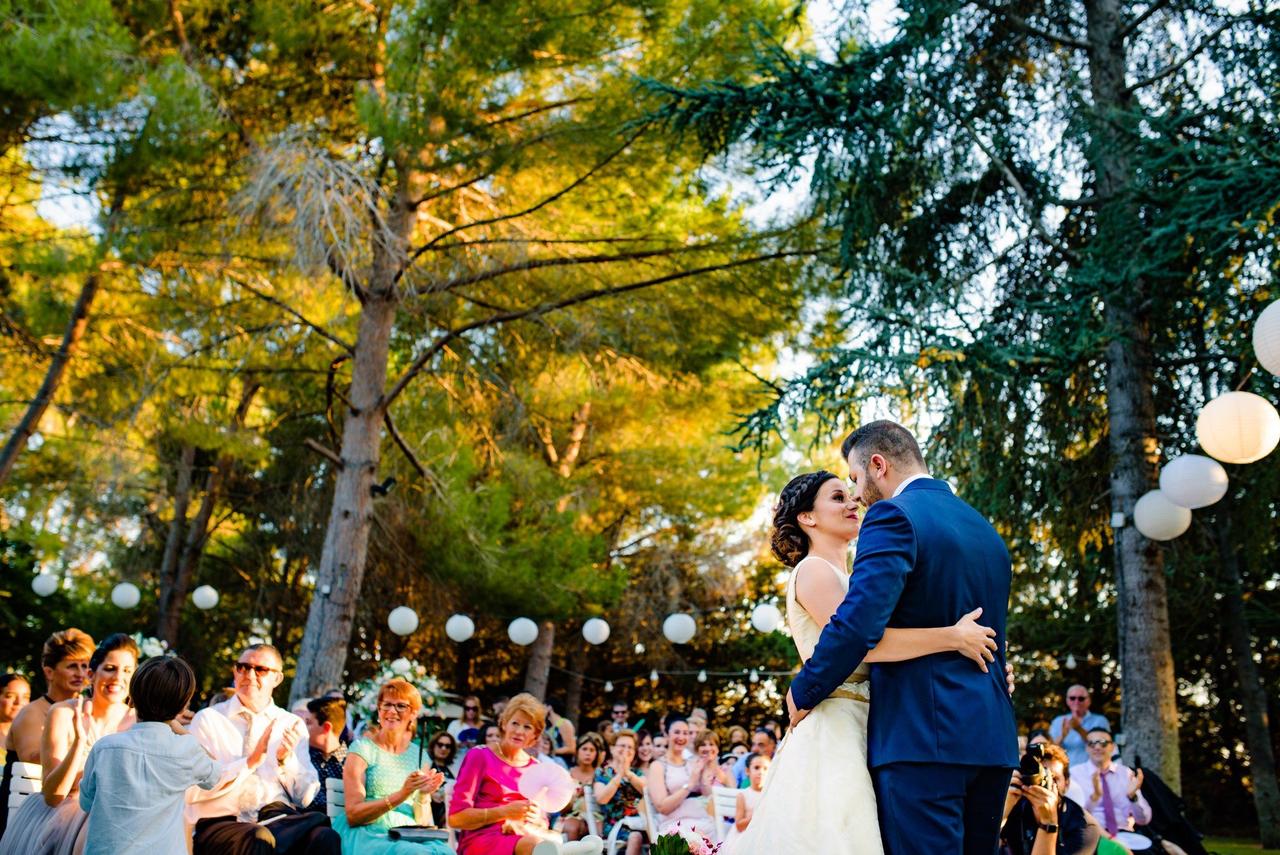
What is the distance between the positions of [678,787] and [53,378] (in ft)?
21.1

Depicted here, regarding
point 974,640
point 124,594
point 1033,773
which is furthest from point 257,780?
point 124,594

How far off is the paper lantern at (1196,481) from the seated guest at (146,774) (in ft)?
19.3

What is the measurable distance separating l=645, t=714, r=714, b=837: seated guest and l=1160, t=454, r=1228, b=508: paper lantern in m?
3.39

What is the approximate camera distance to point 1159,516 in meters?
7.75

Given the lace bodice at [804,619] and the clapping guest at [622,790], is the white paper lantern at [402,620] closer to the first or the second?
the clapping guest at [622,790]

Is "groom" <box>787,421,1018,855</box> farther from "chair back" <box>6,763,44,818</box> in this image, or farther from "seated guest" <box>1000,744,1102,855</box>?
"chair back" <box>6,763,44,818</box>

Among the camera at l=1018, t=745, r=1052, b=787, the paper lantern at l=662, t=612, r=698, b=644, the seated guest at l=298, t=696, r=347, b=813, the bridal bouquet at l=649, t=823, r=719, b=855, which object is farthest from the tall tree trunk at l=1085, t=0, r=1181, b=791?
the paper lantern at l=662, t=612, r=698, b=644

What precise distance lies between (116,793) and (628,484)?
14.8 meters

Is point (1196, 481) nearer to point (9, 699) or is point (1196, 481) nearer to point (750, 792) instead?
point (750, 792)

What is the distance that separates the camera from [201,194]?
1020 cm

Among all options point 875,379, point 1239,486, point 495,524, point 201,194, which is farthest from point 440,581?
point 1239,486

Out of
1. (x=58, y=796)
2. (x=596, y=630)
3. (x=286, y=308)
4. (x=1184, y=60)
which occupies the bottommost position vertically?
(x=58, y=796)

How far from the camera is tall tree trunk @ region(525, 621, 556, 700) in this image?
1738 centimetres

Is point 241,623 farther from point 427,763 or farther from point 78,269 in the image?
point 427,763
